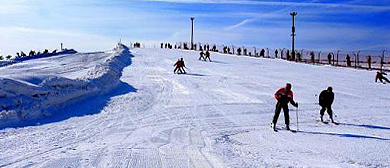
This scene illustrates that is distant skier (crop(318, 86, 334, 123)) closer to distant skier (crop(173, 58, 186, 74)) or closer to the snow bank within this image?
the snow bank

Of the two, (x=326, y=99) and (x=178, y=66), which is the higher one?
(x=178, y=66)

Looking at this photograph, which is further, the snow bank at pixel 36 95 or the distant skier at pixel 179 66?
the distant skier at pixel 179 66

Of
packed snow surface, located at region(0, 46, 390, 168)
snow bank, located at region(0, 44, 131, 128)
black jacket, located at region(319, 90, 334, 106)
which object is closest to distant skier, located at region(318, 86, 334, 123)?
black jacket, located at region(319, 90, 334, 106)

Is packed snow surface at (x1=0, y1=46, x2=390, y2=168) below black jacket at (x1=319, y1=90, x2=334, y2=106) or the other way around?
below

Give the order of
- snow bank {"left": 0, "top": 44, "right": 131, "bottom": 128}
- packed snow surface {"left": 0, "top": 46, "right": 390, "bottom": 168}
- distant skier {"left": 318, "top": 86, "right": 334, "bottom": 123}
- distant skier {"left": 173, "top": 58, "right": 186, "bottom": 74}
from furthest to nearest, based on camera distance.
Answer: distant skier {"left": 173, "top": 58, "right": 186, "bottom": 74}, distant skier {"left": 318, "top": 86, "right": 334, "bottom": 123}, snow bank {"left": 0, "top": 44, "right": 131, "bottom": 128}, packed snow surface {"left": 0, "top": 46, "right": 390, "bottom": 168}

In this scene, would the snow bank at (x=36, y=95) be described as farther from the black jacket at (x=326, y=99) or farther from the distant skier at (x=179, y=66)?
the distant skier at (x=179, y=66)

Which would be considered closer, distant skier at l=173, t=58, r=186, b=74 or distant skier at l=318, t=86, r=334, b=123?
distant skier at l=318, t=86, r=334, b=123

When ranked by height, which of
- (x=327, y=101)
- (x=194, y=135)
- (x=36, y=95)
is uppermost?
(x=36, y=95)

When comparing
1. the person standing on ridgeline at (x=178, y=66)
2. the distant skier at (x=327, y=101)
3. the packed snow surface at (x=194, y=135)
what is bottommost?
the packed snow surface at (x=194, y=135)

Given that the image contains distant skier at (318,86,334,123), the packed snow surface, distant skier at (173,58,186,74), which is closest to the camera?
the packed snow surface

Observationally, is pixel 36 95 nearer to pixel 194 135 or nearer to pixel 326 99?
pixel 194 135

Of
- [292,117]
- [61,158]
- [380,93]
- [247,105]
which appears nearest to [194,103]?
[247,105]

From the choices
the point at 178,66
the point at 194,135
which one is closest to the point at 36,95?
the point at 194,135

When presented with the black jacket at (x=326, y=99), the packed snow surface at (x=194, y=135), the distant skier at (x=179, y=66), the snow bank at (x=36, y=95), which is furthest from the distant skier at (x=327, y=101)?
the distant skier at (x=179, y=66)
